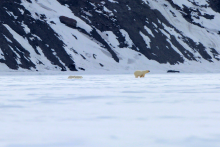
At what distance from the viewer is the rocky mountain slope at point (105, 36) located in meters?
48.6

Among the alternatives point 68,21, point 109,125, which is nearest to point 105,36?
point 68,21

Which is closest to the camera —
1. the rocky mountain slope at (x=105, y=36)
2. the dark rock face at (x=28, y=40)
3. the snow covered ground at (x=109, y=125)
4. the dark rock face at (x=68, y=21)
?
the snow covered ground at (x=109, y=125)

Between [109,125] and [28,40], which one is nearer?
[109,125]

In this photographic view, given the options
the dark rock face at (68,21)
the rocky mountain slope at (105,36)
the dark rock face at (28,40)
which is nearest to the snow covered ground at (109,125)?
the rocky mountain slope at (105,36)

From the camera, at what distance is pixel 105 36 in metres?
59.1

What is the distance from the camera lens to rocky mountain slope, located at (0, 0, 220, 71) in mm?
48594

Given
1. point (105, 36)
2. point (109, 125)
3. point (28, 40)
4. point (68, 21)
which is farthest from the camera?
point (105, 36)

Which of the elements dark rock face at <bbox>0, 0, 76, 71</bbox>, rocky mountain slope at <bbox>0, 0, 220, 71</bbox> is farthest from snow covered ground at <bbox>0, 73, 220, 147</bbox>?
dark rock face at <bbox>0, 0, 76, 71</bbox>

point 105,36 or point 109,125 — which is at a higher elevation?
point 105,36

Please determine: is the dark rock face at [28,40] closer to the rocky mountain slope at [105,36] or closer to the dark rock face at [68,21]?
the rocky mountain slope at [105,36]

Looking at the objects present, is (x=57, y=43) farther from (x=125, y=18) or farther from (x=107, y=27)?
(x=125, y=18)

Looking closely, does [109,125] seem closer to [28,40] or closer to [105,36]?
[28,40]

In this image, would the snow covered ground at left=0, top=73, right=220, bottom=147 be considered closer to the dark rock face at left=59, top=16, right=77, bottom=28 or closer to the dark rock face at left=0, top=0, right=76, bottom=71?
the dark rock face at left=0, top=0, right=76, bottom=71

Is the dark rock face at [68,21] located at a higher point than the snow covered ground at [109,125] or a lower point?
higher
